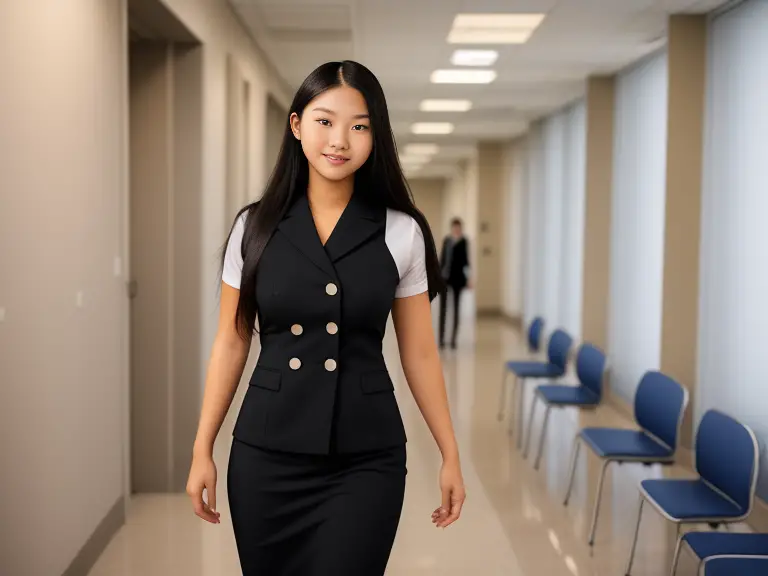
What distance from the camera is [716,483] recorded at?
3676 millimetres

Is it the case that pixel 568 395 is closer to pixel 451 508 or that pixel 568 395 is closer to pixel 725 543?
pixel 725 543

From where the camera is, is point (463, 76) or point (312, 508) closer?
point (312, 508)

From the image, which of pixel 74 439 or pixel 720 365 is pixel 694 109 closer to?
pixel 720 365

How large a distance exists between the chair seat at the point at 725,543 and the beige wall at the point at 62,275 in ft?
6.78

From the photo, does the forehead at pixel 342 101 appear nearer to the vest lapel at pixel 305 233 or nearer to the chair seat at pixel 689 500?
the vest lapel at pixel 305 233

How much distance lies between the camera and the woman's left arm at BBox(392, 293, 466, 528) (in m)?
2.03

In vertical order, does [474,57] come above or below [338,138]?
above

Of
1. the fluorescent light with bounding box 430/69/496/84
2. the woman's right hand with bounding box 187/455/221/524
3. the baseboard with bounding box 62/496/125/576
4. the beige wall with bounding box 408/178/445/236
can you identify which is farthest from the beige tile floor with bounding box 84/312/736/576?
the beige wall with bounding box 408/178/445/236

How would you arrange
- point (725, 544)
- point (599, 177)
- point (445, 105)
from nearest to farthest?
point (725, 544)
point (599, 177)
point (445, 105)

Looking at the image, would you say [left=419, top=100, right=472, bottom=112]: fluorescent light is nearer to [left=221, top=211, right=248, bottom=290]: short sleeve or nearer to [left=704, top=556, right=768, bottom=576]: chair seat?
[left=704, top=556, right=768, bottom=576]: chair seat

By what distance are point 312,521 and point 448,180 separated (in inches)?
1040

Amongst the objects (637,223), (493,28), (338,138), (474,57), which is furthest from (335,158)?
(474,57)

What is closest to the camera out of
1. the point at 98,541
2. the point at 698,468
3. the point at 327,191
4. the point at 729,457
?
the point at 327,191

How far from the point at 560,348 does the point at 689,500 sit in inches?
120
